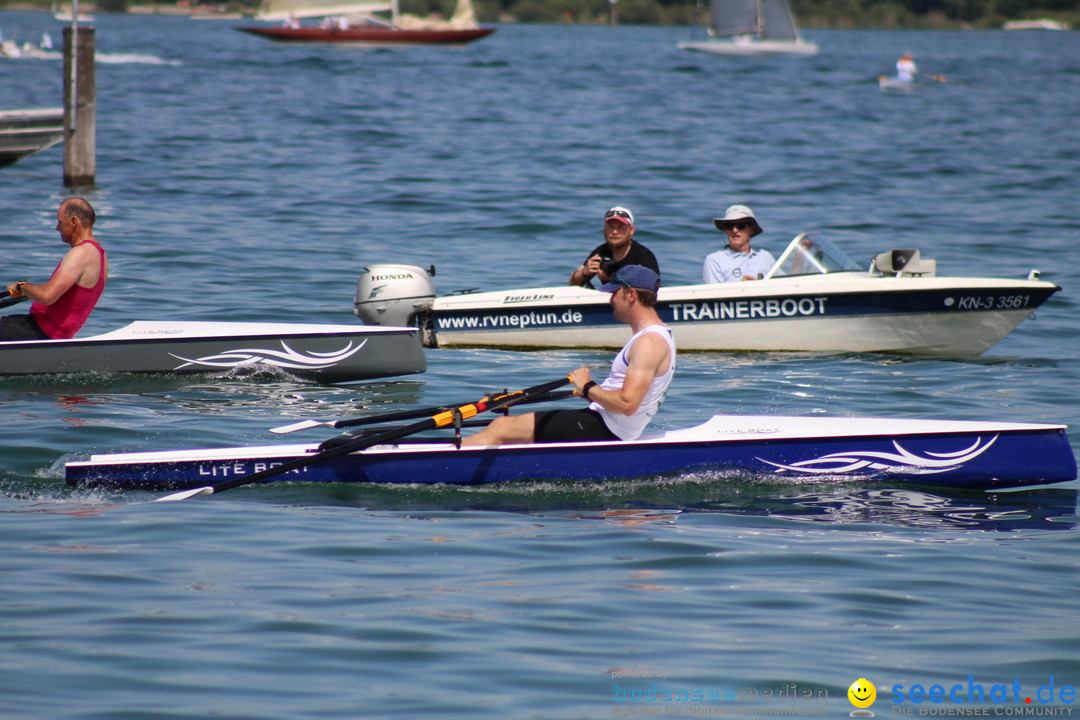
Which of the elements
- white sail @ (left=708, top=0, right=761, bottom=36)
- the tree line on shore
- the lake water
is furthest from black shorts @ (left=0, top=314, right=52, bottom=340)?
the tree line on shore

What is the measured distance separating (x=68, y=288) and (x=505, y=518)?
4549mm

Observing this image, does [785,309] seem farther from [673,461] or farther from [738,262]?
[673,461]

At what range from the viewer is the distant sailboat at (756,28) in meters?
59.2

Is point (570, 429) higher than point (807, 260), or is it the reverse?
point (807, 260)

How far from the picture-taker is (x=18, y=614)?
5531mm

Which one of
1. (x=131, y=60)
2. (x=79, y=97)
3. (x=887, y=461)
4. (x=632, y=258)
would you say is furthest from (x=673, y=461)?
(x=131, y=60)

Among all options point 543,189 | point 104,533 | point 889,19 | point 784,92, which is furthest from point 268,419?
point 889,19

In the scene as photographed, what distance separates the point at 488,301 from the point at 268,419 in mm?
3016

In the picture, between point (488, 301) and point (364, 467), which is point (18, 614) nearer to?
point (364, 467)

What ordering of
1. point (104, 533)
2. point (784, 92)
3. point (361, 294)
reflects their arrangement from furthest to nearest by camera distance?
point (784, 92), point (361, 294), point (104, 533)

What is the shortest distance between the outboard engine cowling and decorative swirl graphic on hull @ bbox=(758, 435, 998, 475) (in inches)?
190

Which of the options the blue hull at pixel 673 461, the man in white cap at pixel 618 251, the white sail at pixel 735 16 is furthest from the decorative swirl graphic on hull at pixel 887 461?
the white sail at pixel 735 16

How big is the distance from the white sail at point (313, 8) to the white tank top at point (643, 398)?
163 feet

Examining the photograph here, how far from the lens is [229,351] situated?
1021cm
